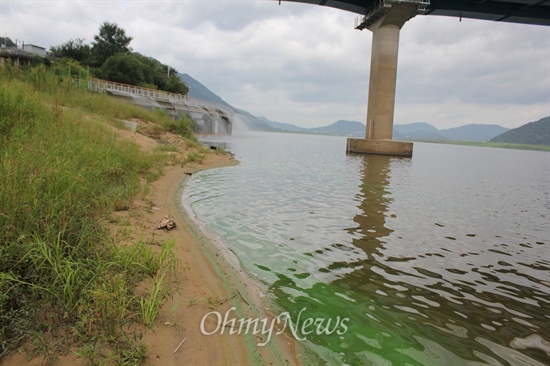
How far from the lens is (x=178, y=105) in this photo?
47969 mm

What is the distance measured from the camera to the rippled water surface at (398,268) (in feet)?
12.0

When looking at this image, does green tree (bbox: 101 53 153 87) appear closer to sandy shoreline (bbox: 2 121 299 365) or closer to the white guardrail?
the white guardrail

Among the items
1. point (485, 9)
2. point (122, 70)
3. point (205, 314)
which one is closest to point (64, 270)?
point (205, 314)

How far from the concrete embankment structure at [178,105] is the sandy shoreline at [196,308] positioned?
31159 millimetres

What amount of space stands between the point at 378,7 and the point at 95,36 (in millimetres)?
74126

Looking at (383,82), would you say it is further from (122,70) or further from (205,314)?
(122,70)

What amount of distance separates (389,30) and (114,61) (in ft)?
160

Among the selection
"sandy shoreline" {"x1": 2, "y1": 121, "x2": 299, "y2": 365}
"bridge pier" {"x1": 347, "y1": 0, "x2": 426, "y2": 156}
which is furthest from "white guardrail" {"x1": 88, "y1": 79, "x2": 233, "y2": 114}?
"sandy shoreline" {"x1": 2, "y1": 121, "x2": 299, "y2": 365}

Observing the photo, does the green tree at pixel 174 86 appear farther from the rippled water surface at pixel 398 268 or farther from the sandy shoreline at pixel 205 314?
the sandy shoreline at pixel 205 314

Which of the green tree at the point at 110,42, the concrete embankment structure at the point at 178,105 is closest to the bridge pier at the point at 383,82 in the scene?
the concrete embankment structure at the point at 178,105

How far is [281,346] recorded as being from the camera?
337 cm

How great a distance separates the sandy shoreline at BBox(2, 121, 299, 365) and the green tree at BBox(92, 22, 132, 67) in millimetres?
87751

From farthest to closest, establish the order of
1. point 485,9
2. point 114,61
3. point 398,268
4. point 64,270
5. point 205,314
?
point 114,61, point 485,9, point 398,268, point 205,314, point 64,270

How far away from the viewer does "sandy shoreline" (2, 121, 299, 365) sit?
9.66 feet
